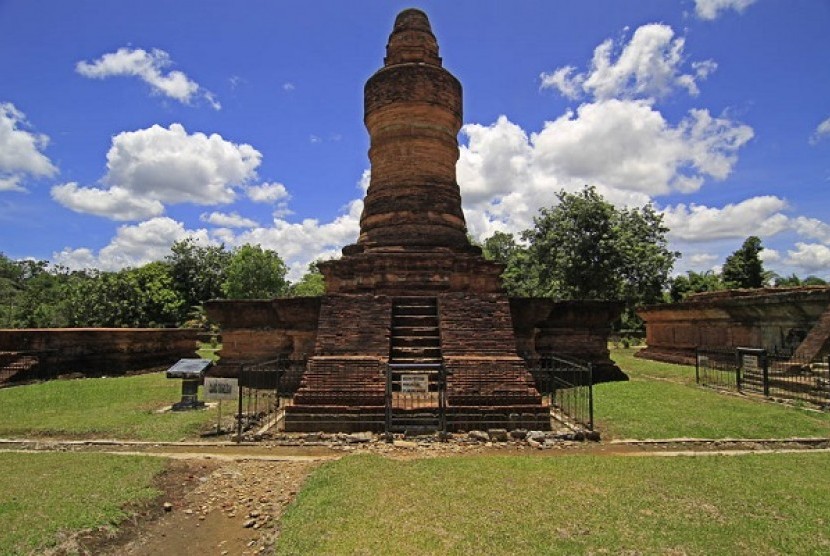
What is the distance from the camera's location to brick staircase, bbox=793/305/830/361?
11.7 metres

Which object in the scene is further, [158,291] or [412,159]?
[158,291]

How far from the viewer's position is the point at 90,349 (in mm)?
15312

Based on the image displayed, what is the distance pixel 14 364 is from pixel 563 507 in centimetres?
1514

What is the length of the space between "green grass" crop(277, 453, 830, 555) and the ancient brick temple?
1.96 m

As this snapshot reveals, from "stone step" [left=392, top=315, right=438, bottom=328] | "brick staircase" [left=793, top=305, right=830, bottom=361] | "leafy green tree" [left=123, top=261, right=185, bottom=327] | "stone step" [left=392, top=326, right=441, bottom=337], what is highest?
"leafy green tree" [left=123, top=261, right=185, bottom=327]

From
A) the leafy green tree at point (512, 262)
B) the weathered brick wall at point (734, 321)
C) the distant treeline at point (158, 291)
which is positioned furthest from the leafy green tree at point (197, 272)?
the weathered brick wall at point (734, 321)

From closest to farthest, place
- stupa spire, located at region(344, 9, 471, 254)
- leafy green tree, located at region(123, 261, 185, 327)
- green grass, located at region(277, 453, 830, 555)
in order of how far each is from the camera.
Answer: green grass, located at region(277, 453, 830, 555)
stupa spire, located at region(344, 9, 471, 254)
leafy green tree, located at region(123, 261, 185, 327)

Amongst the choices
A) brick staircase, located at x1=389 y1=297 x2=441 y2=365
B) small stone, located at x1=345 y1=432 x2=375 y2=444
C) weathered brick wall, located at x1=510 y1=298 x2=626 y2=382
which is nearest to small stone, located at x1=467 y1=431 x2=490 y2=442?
small stone, located at x1=345 y1=432 x2=375 y2=444

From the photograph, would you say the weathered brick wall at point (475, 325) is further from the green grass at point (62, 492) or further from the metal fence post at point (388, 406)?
the green grass at point (62, 492)

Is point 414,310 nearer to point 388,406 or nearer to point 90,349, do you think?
point 388,406

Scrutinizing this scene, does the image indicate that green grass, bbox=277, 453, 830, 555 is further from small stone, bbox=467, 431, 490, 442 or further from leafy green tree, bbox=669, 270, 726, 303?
leafy green tree, bbox=669, 270, 726, 303

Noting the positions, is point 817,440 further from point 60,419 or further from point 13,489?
point 60,419

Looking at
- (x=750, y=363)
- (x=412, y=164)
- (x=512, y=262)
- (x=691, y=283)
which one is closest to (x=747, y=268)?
(x=691, y=283)

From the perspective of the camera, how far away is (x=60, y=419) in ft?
28.7
